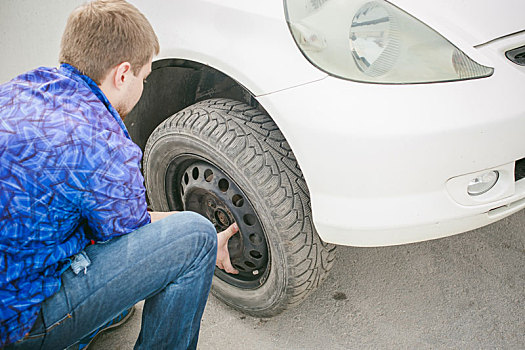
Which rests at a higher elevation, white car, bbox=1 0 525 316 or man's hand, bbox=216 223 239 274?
white car, bbox=1 0 525 316

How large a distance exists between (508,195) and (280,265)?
0.79 metres

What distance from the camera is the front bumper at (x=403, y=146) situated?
144cm

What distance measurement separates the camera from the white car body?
4.75ft

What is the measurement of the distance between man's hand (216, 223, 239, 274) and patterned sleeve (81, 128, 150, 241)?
1.84 feet

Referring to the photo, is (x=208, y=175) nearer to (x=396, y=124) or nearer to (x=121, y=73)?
(x=121, y=73)

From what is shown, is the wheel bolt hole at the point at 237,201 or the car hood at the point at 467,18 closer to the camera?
the car hood at the point at 467,18

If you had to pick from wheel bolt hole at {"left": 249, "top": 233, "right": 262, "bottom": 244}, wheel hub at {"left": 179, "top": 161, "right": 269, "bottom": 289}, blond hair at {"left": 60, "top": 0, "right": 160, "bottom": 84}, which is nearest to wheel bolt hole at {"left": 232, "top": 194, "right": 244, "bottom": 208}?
wheel hub at {"left": 179, "top": 161, "right": 269, "bottom": 289}

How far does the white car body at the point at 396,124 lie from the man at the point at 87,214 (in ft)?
1.16

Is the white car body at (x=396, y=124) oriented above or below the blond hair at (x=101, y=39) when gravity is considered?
below

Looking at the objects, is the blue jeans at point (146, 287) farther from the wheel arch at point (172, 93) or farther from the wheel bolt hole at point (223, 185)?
the wheel arch at point (172, 93)

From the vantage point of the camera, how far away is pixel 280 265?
1.83 metres

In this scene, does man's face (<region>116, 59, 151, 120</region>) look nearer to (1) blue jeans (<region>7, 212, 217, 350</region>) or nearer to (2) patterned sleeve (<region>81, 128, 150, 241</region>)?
(2) patterned sleeve (<region>81, 128, 150, 241</region>)

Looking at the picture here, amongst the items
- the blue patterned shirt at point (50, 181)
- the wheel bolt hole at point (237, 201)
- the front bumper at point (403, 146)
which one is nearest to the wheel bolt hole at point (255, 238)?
the wheel bolt hole at point (237, 201)

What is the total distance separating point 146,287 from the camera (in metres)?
1.46
